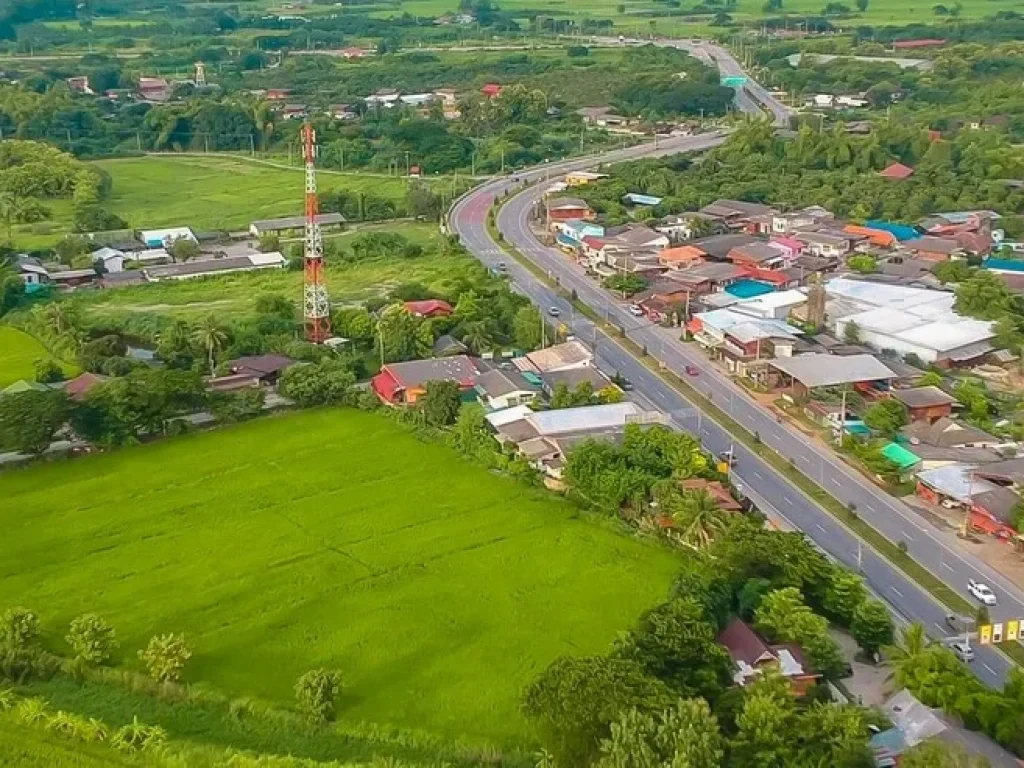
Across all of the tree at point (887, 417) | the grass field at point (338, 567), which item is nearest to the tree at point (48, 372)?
the grass field at point (338, 567)

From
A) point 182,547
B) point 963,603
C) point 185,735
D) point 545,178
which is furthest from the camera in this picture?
point 545,178

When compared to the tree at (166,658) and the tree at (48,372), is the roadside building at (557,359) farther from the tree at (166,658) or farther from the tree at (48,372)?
the tree at (166,658)

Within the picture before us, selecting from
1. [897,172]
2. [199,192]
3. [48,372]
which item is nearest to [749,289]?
[897,172]

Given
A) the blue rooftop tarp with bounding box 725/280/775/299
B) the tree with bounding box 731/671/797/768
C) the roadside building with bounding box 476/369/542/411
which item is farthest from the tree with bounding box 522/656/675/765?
the blue rooftop tarp with bounding box 725/280/775/299

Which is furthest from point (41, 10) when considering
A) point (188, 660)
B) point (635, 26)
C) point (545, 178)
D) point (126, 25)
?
point (188, 660)

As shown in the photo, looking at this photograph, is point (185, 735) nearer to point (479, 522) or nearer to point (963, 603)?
point (479, 522)

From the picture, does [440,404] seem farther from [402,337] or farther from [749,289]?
[749,289]
